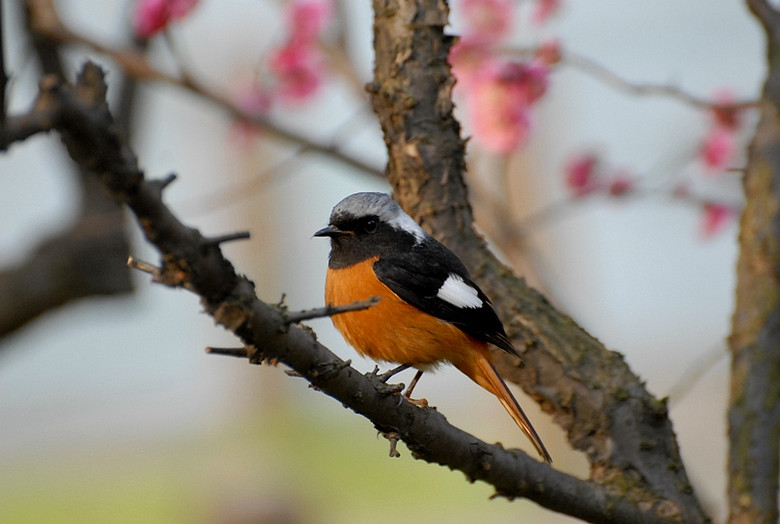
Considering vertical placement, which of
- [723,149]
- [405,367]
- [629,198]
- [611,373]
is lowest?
[405,367]

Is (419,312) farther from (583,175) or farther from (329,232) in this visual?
(583,175)

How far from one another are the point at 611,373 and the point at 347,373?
4.49 ft

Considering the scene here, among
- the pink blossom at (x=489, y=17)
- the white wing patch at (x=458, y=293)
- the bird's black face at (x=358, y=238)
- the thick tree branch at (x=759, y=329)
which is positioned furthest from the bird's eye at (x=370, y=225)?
the pink blossom at (x=489, y=17)

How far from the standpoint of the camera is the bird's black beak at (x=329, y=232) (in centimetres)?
366

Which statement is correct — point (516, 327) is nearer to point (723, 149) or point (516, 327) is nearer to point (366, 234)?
point (366, 234)

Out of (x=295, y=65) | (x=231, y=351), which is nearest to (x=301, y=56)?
(x=295, y=65)

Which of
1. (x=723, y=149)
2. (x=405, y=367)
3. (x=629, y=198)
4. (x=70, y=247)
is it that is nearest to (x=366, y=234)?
(x=405, y=367)

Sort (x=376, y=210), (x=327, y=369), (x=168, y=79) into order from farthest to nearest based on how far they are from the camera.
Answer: (x=168, y=79)
(x=376, y=210)
(x=327, y=369)

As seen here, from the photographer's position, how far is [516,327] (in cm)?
328

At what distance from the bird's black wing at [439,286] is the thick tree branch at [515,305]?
0.27ft

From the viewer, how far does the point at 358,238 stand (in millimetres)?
3738

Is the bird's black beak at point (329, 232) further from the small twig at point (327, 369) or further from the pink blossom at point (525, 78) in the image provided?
the pink blossom at point (525, 78)

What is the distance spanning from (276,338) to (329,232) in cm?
183

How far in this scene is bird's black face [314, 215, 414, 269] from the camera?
3.63 metres
